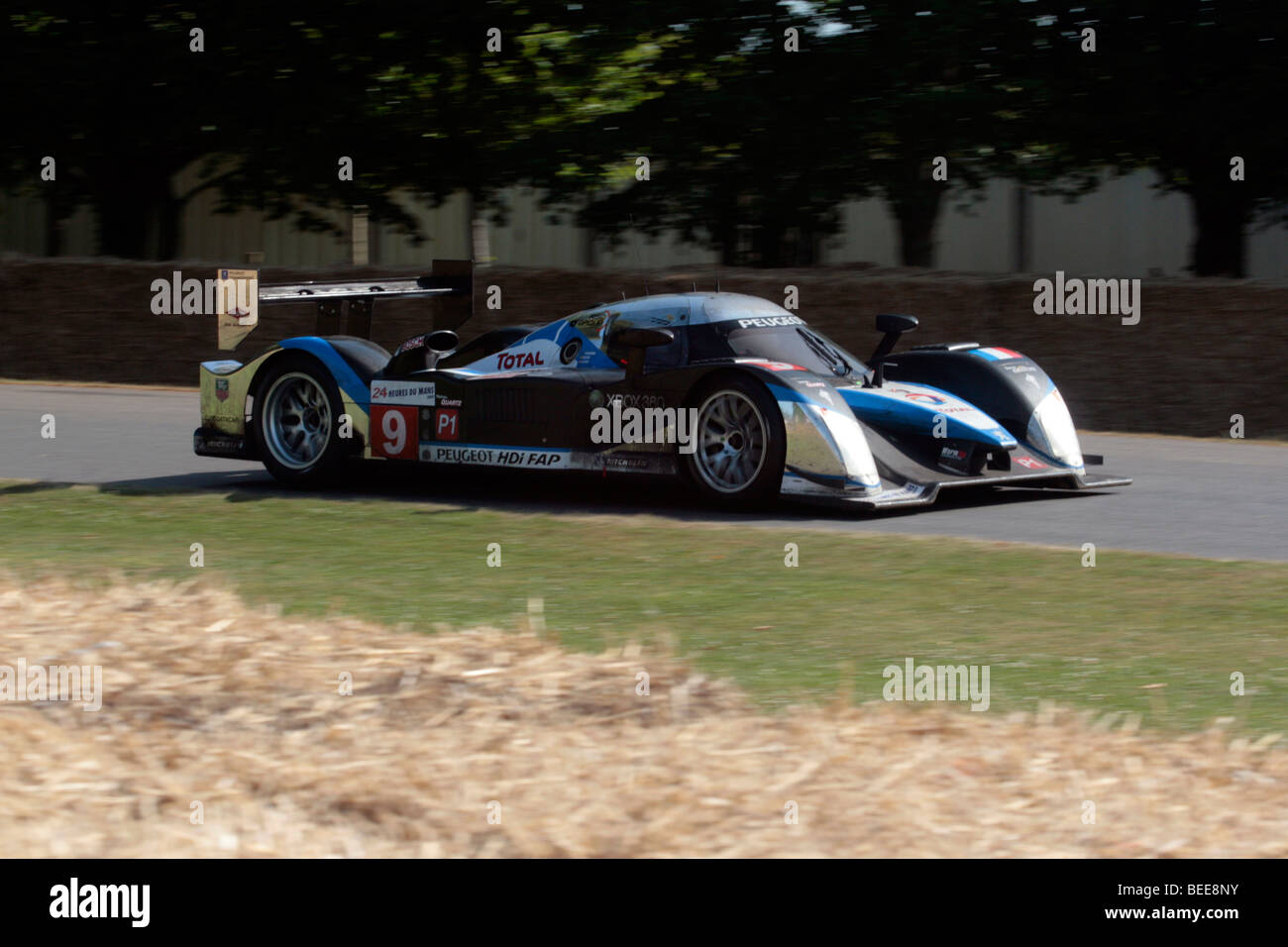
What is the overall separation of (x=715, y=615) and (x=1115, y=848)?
323cm

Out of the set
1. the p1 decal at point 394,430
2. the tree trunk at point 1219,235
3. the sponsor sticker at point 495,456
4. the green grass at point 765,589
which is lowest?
Result: the green grass at point 765,589

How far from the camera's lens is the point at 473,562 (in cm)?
855

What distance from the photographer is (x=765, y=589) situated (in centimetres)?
783

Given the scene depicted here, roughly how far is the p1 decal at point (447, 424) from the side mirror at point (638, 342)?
1.23 m

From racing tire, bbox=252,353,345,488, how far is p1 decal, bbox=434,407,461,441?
733 millimetres

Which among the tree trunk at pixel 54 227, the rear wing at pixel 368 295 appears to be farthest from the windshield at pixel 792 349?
the tree trunk at pixel 54 227

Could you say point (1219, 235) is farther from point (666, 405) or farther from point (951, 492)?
point (666, 405)

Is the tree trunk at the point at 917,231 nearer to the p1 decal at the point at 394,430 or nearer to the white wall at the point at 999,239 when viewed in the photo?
the white wall at the point at 999,239

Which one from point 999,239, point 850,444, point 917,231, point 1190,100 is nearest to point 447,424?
point 850,444

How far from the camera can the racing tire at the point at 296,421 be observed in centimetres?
1152

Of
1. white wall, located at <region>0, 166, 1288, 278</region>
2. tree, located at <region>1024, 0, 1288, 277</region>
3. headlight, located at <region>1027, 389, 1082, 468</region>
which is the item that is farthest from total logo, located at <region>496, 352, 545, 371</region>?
white wall, located at <region>0, 166, 1288, 278</region>

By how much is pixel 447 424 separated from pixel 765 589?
12.6ft

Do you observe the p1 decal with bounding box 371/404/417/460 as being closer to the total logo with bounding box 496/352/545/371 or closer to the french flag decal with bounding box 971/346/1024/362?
the total logo with bounding box 496/352/545/371
